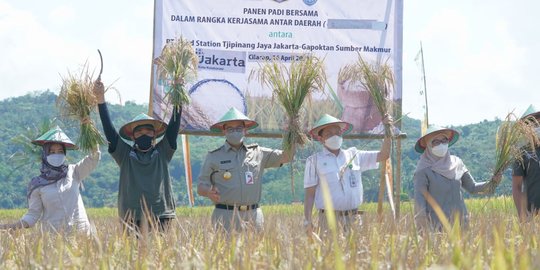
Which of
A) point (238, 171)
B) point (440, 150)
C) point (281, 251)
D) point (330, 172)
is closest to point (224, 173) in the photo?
point (238, 171)

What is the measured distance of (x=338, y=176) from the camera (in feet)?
25.1

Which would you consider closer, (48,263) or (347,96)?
(48,263)

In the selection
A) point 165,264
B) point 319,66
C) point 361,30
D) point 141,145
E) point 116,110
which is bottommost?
point 165,264

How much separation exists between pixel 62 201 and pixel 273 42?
383 centimetres

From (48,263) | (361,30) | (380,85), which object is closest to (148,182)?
(380,85)

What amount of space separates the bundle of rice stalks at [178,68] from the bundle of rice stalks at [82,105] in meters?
0.59

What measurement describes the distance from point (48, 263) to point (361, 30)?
723cm

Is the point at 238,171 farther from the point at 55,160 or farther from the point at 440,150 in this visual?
the point at 440,150

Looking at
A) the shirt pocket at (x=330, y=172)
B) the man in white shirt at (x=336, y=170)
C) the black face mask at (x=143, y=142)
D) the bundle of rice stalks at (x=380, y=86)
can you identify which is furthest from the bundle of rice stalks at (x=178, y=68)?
the bundle of rice stalks at (x=380, y=86)

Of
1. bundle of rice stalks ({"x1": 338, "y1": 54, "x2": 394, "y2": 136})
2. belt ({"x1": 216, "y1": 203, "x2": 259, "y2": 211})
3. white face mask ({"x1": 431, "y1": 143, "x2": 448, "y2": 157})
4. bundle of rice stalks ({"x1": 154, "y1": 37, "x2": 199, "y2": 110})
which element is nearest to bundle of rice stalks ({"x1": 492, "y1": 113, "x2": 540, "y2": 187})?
white face mask ({"x1": 431, "y1": 143, "x2": 448, "y2": 157})

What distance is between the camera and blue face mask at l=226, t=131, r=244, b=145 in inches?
308

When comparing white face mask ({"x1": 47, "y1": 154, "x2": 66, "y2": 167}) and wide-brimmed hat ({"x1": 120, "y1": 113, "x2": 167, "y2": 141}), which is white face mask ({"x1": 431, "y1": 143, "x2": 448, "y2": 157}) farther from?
white face mask ({"x1": 47, "y1": 154, "x2": 66, "y2": 167})

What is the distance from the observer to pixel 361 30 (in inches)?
428

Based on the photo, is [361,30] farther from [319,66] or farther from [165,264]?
[165,264]
